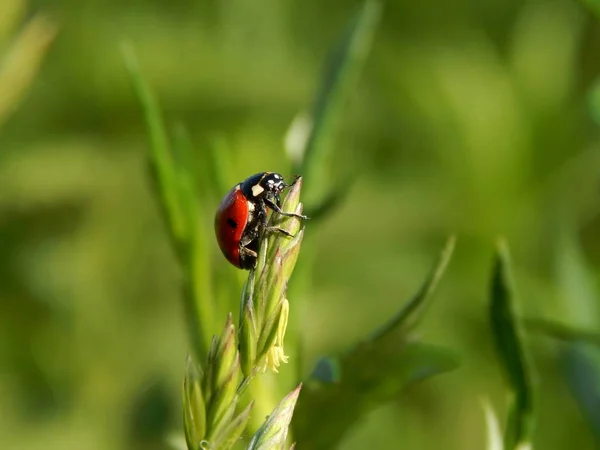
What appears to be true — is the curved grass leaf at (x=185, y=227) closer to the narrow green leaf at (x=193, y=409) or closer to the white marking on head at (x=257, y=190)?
the white marking on head at (x=257, y=190)

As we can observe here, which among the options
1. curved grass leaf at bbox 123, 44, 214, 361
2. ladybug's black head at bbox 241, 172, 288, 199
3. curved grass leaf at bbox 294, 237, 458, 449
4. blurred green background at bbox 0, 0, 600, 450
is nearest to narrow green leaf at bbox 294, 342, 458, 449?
curved grass leaf at bbox 294, 237, 458, 449

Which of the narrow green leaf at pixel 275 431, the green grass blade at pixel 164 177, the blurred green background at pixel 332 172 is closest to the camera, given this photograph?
the narrow green leaf at pixel 275 431

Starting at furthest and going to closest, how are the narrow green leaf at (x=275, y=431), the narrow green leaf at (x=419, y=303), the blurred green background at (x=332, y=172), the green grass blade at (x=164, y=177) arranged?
the blurred green background at (x=332, y=172) → the green grass blade at (x=164, y=177) → the narrow green leaf at (x=419, y=303) → the narrow green leaf at (x=275, y=431)

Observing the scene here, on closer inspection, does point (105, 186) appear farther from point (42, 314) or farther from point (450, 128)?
point (450, 128)

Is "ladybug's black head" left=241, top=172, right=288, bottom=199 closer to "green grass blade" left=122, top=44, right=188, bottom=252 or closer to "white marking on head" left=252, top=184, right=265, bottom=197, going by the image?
"white marking on head" left=252, top=184, right=265, bottom=197

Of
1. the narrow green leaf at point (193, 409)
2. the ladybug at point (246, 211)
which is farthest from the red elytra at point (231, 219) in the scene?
the narrow green leaf at point (193, 409)
